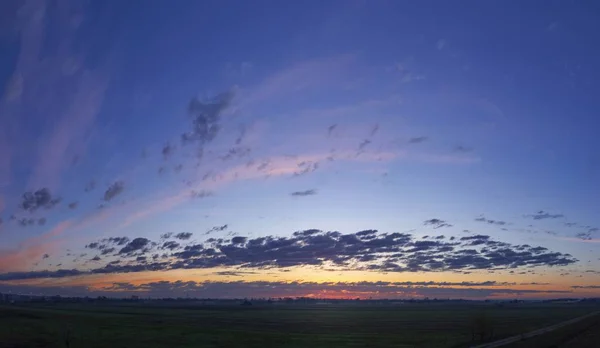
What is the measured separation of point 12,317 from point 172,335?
2438 inches

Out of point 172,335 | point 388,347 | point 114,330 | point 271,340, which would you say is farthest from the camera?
point 114,330

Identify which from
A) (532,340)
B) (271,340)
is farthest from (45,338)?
(532,340)

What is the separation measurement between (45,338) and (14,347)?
49.8 feet

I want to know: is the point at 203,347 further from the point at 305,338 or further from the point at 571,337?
the point at 571,337

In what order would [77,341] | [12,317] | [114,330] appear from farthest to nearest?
[12,317] → [114,330] → [77,341]

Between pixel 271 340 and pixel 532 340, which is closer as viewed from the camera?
pixel 532 340

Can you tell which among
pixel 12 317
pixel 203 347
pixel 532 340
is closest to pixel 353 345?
pixel 203 347

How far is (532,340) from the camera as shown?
300 feet

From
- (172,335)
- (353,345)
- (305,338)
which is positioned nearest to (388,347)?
(353,345)

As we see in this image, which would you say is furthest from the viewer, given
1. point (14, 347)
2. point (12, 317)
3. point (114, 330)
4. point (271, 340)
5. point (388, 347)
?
point (12, 317)

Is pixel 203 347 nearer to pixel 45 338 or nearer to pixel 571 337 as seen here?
pixel 45 338

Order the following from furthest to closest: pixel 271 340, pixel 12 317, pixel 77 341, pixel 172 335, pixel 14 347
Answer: pixel 12 317, pixel 172 335, pixel 271 340, pixel 77 341, pixel 14 347

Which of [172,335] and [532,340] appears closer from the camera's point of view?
[532,340]

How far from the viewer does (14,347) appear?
80.9m
